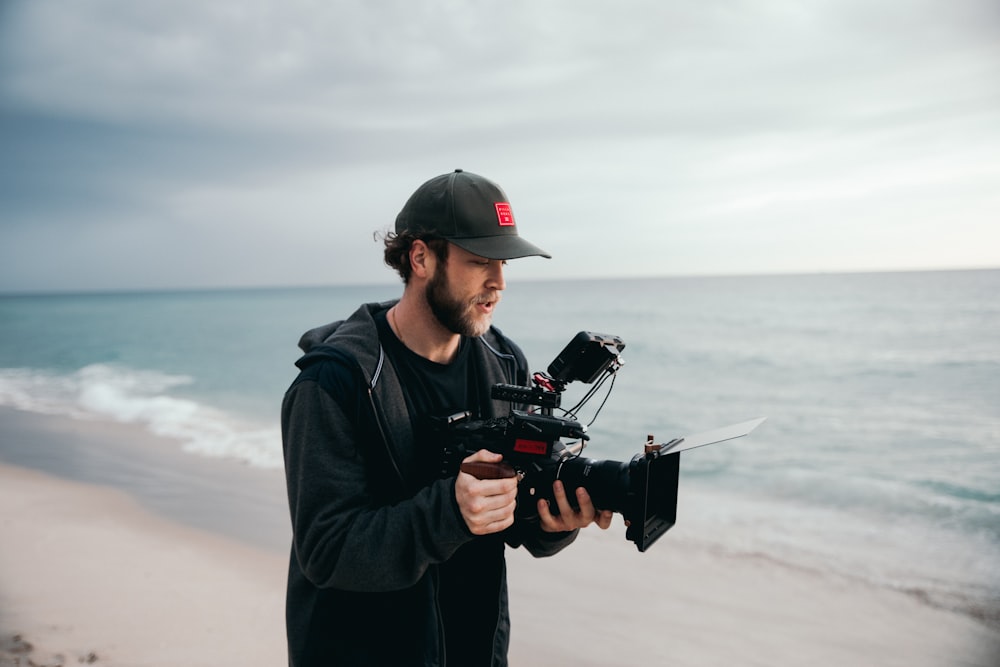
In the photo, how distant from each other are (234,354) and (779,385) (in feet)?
58.5

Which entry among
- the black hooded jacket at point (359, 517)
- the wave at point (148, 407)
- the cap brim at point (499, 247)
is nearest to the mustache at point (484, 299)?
the cap brim at point (499, 247)

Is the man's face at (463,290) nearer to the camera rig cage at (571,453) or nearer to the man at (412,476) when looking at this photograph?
the man at (412,476)

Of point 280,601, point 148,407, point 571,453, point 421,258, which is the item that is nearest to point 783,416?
point 280,601

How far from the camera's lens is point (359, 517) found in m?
1.35

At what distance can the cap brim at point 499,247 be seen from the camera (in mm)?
1528

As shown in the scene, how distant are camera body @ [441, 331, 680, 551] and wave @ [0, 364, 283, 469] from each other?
6787mm

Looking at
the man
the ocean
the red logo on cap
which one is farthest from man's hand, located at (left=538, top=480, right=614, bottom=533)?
the ocean

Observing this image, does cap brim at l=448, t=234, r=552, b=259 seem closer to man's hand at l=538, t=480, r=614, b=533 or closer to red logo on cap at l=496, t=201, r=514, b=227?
red logo on cap at l=496, t=201, r=514, b=227

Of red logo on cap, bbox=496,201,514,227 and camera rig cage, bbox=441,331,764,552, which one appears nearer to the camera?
camera rig cage, bbox=441,331,764,552

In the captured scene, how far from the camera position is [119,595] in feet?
13.4

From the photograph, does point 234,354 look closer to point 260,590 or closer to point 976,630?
point 260,590

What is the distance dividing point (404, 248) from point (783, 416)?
12677mm

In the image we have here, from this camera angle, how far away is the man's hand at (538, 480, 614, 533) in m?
1.44

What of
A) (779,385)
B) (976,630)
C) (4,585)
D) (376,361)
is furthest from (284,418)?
(779,385)
